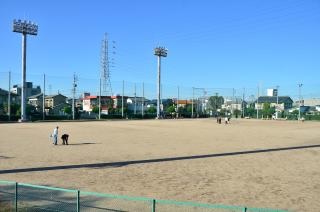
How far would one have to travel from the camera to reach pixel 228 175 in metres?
16.4

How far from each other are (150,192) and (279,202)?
3744mm

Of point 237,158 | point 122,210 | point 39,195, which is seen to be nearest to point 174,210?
point 122,210

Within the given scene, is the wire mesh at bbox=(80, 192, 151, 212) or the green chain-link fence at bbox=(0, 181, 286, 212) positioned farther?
the wire mesh at bbox=(80, 192, 151, 212)

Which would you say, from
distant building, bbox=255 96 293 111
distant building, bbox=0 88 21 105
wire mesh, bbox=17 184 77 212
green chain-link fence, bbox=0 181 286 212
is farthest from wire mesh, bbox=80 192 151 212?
distant building, bbox=255 96 293 111

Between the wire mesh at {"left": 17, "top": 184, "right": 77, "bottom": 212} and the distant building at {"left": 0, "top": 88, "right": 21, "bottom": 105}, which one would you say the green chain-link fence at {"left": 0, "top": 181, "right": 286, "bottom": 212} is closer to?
the wire mesh at {"left": 17, "top": 184, "right": 77, "bottom": 212}

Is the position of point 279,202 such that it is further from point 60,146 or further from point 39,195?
point 60,146

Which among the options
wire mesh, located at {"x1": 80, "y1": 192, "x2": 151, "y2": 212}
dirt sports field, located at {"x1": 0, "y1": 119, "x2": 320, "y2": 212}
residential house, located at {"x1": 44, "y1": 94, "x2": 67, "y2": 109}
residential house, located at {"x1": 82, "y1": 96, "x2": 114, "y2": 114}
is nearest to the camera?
wire mesh, located at {"x1": 80, "y1": 192, "x2": 151, "y2": 212}

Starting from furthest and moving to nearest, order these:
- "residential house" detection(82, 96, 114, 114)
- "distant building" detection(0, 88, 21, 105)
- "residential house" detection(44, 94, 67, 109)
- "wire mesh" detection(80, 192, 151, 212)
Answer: "residential house" detection(44, 94, 67, 109) → "residential house" detection(82, 96, 114, 114) → "distant building" detection(0, 88, 21, 105) → "wire mesh" detection(80, 192, 151, 212)

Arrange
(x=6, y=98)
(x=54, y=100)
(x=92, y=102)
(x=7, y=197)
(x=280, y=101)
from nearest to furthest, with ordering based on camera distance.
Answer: (x=7, y=197) → (x=6, y=98) → (x=54, y=100) → (x=92, y=102) → (x=280, y=101)

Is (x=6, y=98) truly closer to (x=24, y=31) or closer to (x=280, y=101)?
Answer: (x=24, y=31)

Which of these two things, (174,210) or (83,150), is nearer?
(174,210)

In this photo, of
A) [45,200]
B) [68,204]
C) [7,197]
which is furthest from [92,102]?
[68,204]

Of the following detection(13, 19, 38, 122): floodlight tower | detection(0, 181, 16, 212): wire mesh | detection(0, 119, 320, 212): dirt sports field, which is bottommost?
detection(0, 119, 320, 212): dirt sports field

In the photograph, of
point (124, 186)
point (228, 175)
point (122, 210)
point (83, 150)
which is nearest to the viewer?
point (122, 210)
